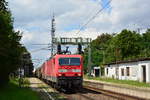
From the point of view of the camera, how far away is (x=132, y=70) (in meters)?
55.8

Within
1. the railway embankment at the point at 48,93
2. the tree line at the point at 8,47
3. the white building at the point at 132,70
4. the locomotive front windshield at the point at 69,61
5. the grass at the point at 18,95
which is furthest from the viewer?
the white building at the point at 132,70

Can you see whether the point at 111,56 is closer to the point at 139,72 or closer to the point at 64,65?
the point at 139,72

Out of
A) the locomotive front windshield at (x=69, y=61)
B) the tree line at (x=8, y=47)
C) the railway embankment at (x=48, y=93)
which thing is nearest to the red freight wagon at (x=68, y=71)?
the locomotive front windshield at (x=69, y=61)

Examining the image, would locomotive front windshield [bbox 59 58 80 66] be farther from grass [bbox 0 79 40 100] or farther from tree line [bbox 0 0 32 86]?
tree line [bbox 0 0 32 86]

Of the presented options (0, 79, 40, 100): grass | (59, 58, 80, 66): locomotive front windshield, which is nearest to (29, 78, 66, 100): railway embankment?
(0, 79, 40, 100): grass

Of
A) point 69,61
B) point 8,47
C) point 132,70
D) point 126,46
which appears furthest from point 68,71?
point 126,46

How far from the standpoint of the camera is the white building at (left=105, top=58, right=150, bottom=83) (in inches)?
1948

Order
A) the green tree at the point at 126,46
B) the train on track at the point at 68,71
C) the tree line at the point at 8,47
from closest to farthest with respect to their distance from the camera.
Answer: the tree line at the point at 8,47
the train on track at the point at 68,71
the green tree at the point at 126,46

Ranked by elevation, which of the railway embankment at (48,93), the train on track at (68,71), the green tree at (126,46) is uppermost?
the green tree at (126,46)

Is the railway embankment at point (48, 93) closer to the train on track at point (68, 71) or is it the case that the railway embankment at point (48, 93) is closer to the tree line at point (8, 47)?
the train on track at point (68, 71)

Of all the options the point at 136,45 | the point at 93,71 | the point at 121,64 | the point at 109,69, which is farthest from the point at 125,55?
the point at 93,71

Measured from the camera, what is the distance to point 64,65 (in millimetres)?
33062

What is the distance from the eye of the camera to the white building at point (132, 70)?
162 ft

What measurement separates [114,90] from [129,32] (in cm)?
4583
